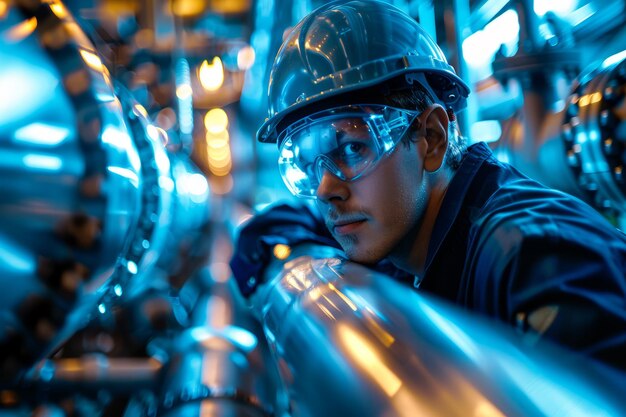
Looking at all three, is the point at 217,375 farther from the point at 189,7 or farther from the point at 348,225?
the point at 189,7

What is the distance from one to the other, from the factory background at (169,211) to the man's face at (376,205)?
161 millimetres

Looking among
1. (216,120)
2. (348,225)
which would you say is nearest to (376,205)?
(348,225)

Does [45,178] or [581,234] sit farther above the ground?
[45,178]

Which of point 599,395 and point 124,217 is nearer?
point 599,395

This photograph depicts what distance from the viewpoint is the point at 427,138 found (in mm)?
782

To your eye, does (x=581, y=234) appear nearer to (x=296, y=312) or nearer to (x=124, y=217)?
(x=296, y=312)

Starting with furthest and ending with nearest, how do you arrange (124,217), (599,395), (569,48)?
(569,48), (124,217), (599,395)

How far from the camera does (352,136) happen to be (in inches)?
27.5

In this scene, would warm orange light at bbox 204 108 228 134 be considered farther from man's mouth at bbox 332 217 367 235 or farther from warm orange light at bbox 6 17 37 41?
warm orange light at bbox 6 17 37 41

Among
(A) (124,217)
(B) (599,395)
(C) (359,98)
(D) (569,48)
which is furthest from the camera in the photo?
(D) (569,48)

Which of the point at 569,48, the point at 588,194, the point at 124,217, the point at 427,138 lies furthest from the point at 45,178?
the point at 569,48

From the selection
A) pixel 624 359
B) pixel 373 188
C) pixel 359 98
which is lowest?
pixel 624 359

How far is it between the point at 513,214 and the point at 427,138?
250 mm

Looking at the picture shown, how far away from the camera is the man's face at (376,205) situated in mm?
729
